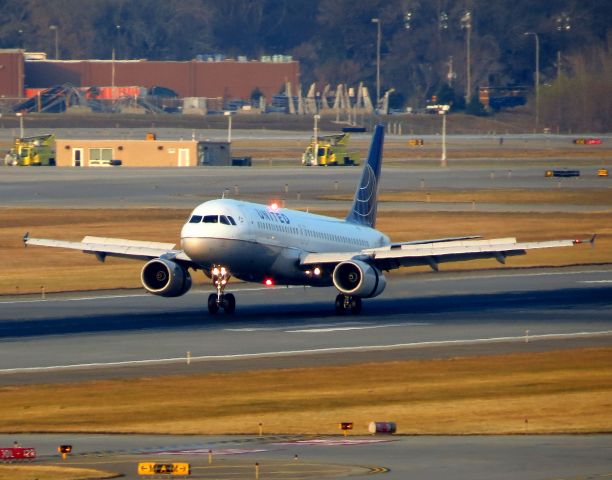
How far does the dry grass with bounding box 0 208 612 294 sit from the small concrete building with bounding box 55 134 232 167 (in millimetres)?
55920

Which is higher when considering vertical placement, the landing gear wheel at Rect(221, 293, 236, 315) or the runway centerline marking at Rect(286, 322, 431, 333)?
the landing gear wheel at Rect(221, 293, 236, 315)

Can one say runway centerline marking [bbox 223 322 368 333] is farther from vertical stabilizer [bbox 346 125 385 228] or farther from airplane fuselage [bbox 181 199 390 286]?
vertical stabilizer [bbox 346 125 385 228]

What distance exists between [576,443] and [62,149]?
148 metres

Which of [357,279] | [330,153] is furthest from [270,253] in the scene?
[330,153]

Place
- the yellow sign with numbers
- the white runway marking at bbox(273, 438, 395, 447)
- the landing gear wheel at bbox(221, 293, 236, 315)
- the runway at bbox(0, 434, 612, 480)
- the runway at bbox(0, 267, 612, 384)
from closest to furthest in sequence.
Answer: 1. the yellow sign with numbers
2. the runway at bbox(0, 434, 612, 480)
3. the white runway marking at bbox(273, 438, 395, 447)
4. the runway at bbox(0, 267, 612, 384)
5. the landing gear wheel at bbox(221, 293, 236, 315)

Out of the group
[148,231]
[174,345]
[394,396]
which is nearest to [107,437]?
[394,396]

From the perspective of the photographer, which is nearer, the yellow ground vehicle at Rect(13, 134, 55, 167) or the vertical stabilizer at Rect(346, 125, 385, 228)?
the vertical stabilizer at Rect(346, 125, 385, 228)

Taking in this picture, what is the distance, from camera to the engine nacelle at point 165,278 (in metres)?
62.4

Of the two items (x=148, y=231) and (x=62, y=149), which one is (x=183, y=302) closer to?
(x=148, y=231)

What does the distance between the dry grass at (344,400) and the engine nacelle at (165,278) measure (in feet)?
42.6

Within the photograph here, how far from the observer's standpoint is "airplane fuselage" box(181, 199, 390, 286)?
60875mm

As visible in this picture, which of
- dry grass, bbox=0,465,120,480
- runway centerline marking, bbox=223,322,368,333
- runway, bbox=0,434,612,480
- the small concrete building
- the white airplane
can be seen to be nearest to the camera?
dry grass, bbox=0,465,120,480

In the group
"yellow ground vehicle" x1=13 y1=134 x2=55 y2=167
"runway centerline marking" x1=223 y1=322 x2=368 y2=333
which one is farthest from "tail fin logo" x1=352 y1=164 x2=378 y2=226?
"yellow ground vehicle" x1=13 y1=134 x2=55 y2=167

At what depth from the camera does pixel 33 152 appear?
179000mm
